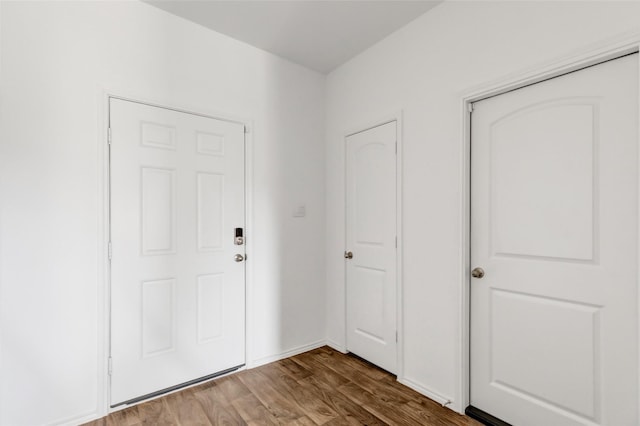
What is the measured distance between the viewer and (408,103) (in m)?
2.36

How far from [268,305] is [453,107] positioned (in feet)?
6.97

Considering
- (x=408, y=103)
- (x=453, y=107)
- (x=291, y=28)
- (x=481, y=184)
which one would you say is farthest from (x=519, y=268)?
(x=291, y=28)

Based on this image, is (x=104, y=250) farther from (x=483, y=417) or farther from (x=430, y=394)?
(x=483, y=417)

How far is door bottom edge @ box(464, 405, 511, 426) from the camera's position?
1.87 metres

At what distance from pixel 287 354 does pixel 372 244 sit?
1262 mm

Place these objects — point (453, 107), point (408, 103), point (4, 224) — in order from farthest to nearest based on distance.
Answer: point (408, 103)
point (453, 107)
point (4, 224)

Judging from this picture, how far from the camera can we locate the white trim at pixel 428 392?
6.81 feet

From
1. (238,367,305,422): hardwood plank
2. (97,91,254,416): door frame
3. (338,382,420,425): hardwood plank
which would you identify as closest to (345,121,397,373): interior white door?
(338,382,420,425): hardwood plank

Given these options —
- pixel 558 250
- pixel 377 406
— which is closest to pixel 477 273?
pixel 558 250

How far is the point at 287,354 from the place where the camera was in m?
2.85

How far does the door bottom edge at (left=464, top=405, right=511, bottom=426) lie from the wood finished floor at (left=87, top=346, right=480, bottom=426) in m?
0.05

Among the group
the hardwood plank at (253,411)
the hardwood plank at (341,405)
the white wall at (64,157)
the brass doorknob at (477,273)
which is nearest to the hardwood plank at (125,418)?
the white wall at (64,157)

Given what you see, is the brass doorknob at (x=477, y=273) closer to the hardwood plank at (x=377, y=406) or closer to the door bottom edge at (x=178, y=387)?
the hardwood plank at (x=377, y=406)

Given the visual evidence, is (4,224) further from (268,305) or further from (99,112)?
(268,305)
